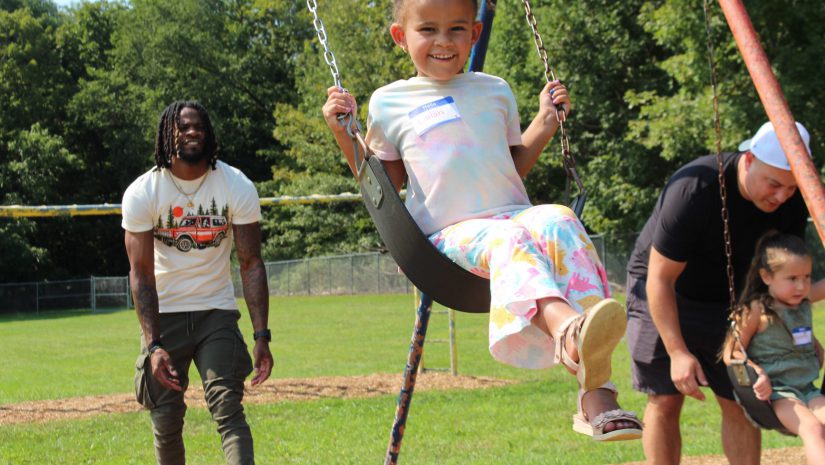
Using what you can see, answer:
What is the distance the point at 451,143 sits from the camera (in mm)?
3588

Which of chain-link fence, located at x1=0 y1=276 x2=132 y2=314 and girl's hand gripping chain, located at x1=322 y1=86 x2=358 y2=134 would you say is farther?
chain-link fence, located at x1=0 y1=276 x2=132 y2=314

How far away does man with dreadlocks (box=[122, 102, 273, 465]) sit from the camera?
14.4ft

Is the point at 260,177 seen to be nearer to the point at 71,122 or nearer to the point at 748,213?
the point at 71,122

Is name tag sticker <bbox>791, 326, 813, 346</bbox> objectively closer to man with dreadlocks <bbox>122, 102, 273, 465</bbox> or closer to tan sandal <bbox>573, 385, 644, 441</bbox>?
tan sandal <bbox>573, 385, 644, 441</bbox>

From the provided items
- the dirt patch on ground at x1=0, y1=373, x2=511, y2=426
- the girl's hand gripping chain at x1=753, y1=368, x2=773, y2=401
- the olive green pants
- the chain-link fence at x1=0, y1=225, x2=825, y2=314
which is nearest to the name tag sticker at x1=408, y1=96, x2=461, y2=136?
the olive green pants

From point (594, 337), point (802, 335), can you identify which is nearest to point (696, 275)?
point (802, 335)

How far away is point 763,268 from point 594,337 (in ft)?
6.37

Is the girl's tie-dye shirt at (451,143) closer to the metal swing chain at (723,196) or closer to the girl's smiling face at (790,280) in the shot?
the metal swing chain at (723,196)

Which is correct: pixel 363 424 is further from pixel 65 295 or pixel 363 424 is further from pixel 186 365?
pixel 65 295

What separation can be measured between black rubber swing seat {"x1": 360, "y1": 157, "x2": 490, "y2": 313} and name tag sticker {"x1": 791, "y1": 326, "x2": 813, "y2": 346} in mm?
1738

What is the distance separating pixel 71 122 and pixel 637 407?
45477 mm

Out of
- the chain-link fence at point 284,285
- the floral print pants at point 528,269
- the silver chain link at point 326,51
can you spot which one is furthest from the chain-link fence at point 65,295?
the floral print pants at point 528,269

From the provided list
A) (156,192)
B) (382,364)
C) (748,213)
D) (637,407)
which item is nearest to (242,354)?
(156,192)

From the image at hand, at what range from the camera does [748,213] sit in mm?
4449
